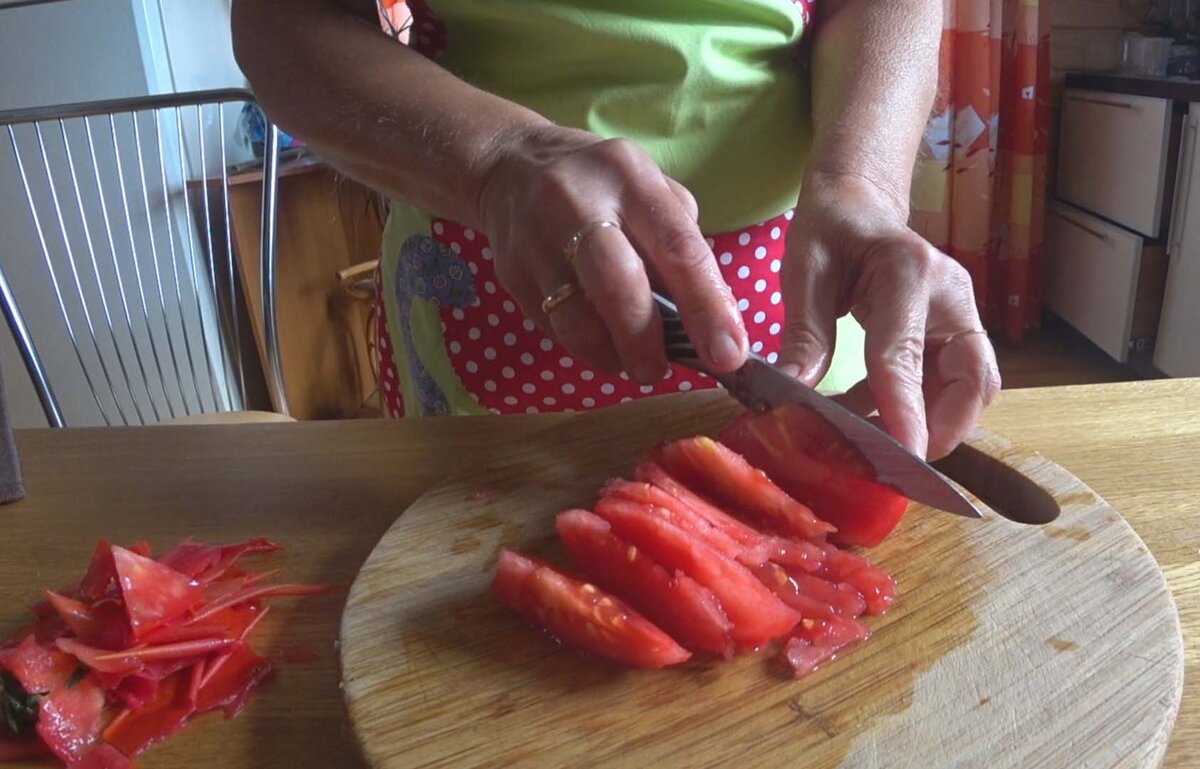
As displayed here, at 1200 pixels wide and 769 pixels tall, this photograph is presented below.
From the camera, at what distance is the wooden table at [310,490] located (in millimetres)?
689

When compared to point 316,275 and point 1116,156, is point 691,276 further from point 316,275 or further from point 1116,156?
point 1116,156

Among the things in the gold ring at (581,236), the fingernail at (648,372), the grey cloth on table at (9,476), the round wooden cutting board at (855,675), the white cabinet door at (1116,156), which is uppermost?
the gold ring at (581,236)

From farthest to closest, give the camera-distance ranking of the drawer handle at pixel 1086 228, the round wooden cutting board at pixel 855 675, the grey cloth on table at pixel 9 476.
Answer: the drawer handle at pixel 1086 228
the grey cloth on table at pixel 9 476
the round wooden cutting board at pixel 855 675

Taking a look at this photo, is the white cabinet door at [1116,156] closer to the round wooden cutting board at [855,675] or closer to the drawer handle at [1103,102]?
the drawer handle at [1103,102]

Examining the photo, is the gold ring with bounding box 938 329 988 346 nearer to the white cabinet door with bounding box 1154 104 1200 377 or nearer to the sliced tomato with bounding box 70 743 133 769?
the sliced tomato with bounding box 70 743 133 769

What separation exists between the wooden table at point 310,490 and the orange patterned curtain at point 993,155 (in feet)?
9.10

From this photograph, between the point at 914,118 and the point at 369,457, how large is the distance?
2.23 ft

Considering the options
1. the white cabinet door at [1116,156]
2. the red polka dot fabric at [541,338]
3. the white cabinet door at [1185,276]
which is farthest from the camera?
the white cabinet door at [1116,156]

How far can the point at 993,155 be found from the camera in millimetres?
3635

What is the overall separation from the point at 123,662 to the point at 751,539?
0.47 metres

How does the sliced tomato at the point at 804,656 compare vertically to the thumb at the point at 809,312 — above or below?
below

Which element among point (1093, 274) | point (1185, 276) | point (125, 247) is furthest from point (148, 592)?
point (1093, 274)

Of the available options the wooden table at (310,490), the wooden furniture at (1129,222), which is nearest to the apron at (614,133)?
the wooden table at (310,490)

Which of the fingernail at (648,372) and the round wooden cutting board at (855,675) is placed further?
the fingernail at (648,372)
